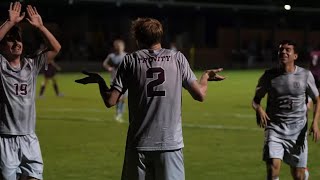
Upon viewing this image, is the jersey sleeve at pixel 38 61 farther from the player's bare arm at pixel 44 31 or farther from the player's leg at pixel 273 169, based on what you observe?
the player's leg at pixel 273 169

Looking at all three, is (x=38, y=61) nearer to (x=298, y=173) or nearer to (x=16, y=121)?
(x=16, y=121)

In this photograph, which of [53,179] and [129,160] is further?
[53,179]

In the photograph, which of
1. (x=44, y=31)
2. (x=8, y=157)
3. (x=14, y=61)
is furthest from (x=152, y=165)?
(x=14, y=61)

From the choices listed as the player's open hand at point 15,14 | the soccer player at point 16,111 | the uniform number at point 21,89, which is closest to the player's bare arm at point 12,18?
the player's open hand at point 15,14

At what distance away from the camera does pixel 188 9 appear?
69062mm

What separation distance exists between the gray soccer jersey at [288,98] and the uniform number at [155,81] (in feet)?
10.7

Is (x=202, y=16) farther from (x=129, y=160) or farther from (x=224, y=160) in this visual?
(x=129, y=160)

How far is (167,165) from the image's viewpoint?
679 cm

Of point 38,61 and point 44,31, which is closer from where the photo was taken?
point 44,31

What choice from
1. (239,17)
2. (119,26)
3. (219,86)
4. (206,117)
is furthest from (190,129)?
(239,17)

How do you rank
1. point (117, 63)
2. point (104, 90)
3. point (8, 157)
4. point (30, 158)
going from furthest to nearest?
point (117, 63) → point (30, 158) → point (8, 157) → point (104, 90)

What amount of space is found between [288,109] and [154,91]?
338cm

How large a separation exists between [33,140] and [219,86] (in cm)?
3015

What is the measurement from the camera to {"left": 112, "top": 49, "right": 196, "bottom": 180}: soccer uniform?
6770mm
